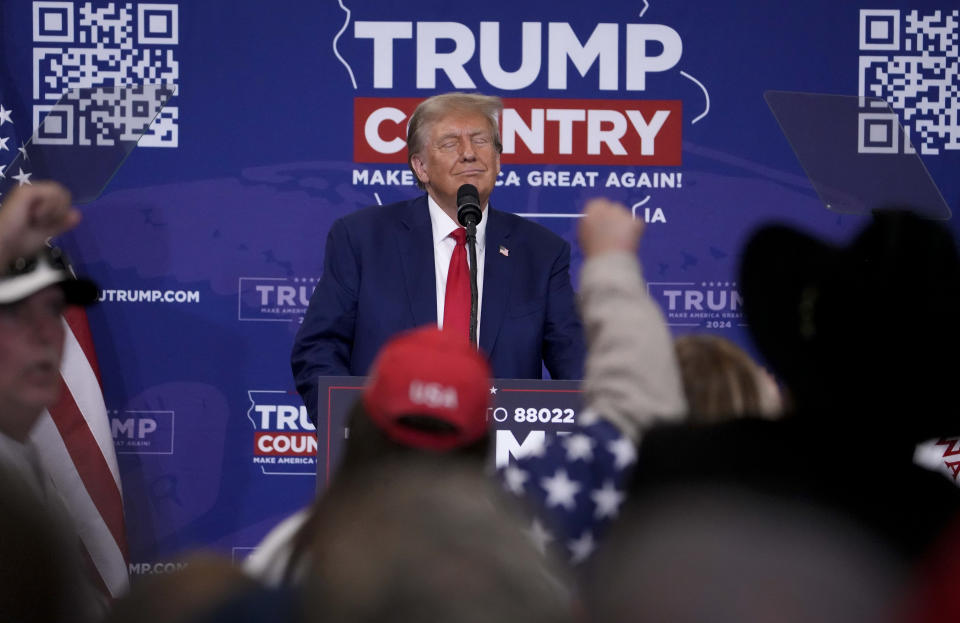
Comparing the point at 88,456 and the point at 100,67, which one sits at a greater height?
the point at 100,67

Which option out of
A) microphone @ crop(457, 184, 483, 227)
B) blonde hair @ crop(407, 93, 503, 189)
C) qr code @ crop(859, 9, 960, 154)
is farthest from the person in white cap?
qr code @ crop(859, 9, 960, 154)

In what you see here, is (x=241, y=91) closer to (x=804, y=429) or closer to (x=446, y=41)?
(x=446, y=41)

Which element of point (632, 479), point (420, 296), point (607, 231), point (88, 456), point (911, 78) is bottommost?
point (88, 456)

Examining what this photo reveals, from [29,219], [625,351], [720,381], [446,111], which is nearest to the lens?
[625,351]

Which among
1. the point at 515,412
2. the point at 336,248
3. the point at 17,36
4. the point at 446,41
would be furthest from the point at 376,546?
the point at 17,36

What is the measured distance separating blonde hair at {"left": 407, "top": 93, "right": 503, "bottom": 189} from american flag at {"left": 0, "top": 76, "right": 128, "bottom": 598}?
1.50 metres

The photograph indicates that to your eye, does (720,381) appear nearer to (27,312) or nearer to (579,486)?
(579,486)

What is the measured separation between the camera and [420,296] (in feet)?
12.3

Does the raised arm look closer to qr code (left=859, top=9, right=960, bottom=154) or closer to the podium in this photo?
the podium

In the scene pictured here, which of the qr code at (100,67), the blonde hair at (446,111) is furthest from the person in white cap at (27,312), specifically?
the qr code at (100,67)

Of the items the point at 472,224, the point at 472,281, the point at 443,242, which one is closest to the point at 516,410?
the point at 472,281

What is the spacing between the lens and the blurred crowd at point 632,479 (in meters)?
0.97

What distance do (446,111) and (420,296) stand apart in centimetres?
62

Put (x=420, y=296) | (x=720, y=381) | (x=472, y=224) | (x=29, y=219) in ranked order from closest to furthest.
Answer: (x=720, y=381), (x=29, y=219), (x=472, y=224), (x=420, y=296)
